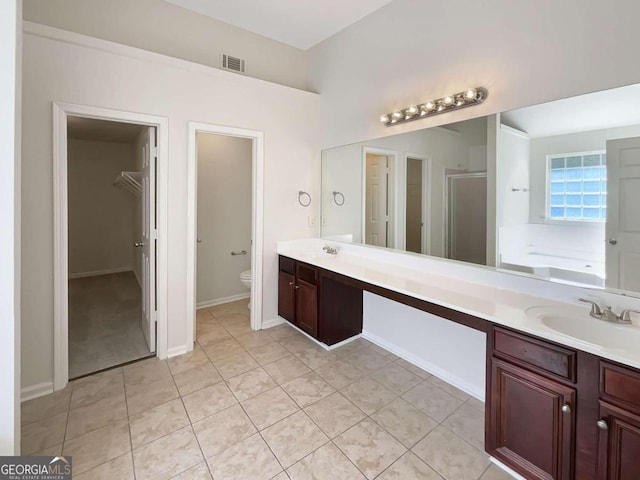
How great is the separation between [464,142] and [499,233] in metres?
0.68

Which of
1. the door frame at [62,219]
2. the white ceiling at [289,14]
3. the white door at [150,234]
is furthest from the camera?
the white ceiling at [289,14]

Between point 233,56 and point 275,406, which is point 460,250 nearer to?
point 275,406

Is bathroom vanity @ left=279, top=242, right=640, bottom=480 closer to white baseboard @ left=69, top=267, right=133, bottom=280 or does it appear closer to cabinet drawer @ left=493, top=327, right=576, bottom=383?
cabinet drawer @ left=493, top=327, right=576, bottom=383

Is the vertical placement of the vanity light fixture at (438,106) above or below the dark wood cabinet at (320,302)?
above

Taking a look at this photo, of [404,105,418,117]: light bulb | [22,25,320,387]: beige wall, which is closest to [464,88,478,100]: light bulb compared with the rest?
[404,105,418,117]: light bulb

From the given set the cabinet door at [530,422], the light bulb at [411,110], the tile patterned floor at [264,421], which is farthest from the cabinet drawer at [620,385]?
the light bulb at [411,110]

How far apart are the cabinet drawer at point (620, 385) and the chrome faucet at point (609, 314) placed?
0.39 meters

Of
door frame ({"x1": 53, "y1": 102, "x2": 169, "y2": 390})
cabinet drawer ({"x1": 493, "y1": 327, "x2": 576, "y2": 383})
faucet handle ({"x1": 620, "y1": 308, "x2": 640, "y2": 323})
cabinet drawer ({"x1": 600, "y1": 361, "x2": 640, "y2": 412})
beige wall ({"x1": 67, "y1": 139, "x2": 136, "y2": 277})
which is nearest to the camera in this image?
cabinet drawer ({"x1": 600, "y1": 361, "x2": 640, "y2": 412})

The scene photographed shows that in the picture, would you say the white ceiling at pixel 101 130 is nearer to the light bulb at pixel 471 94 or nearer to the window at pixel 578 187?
the light bulb at pixel 471 94

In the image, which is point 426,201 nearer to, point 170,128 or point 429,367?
point 429,367

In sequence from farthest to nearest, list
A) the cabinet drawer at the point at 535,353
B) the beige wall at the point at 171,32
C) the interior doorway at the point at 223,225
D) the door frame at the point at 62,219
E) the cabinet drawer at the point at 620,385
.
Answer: the interior doorway at the point at 223,225 < the beige wall at the point at 171,32 < the door frame at the point at 62,219 < the cabinet drawer at the point at 535,353 < the cabinet drawer at the point at 620,385

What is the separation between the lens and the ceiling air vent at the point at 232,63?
10.6 feet

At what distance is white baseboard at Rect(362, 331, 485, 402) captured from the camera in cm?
231
